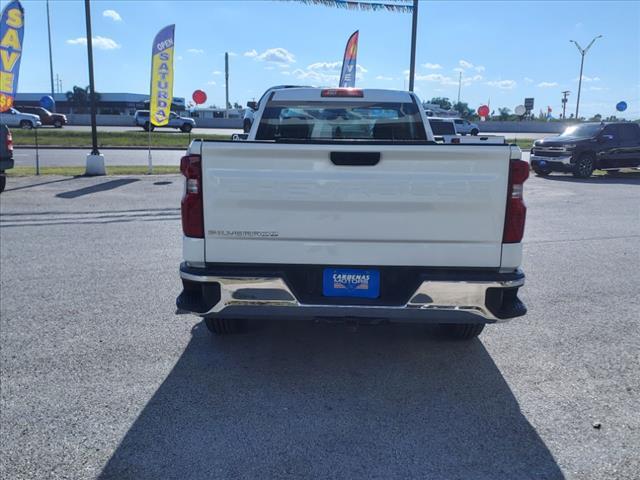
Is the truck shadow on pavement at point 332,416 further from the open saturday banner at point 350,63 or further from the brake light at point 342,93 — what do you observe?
the open saturday banner at point 350,63

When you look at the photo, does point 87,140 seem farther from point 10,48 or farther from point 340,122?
point 340,122

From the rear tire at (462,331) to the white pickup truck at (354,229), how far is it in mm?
826

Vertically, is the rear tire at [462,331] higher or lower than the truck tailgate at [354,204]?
lower

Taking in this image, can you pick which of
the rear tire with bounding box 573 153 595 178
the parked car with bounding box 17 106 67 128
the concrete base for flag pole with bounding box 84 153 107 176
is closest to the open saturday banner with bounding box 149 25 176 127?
the concrete base for flag pole with bounding box 84 153 107 176

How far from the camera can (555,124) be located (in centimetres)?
6278

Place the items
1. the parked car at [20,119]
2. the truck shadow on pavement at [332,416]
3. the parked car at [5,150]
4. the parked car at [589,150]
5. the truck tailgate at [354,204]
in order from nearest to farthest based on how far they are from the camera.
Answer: the truck shadow on pavement at [332,416] < the truck tailgate at [354,204] < the parked car at [5,150] < the parked car at [589,150] < the parked car at [20,119]

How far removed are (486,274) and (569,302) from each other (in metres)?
2.61

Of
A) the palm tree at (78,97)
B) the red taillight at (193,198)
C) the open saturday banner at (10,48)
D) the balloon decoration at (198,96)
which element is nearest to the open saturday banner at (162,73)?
the open saturday banner at (10,48)

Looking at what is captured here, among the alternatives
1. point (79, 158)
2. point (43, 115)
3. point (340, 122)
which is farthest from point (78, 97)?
point (340, 122)

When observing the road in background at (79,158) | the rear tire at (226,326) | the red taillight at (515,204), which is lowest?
the rear tire at (226,326)

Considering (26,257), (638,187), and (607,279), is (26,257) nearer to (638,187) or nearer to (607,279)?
(607,279)

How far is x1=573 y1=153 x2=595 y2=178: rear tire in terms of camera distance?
59.9 feet

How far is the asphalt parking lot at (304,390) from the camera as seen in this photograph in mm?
2850

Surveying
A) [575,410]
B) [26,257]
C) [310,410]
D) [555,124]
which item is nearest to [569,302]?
[575,410]
